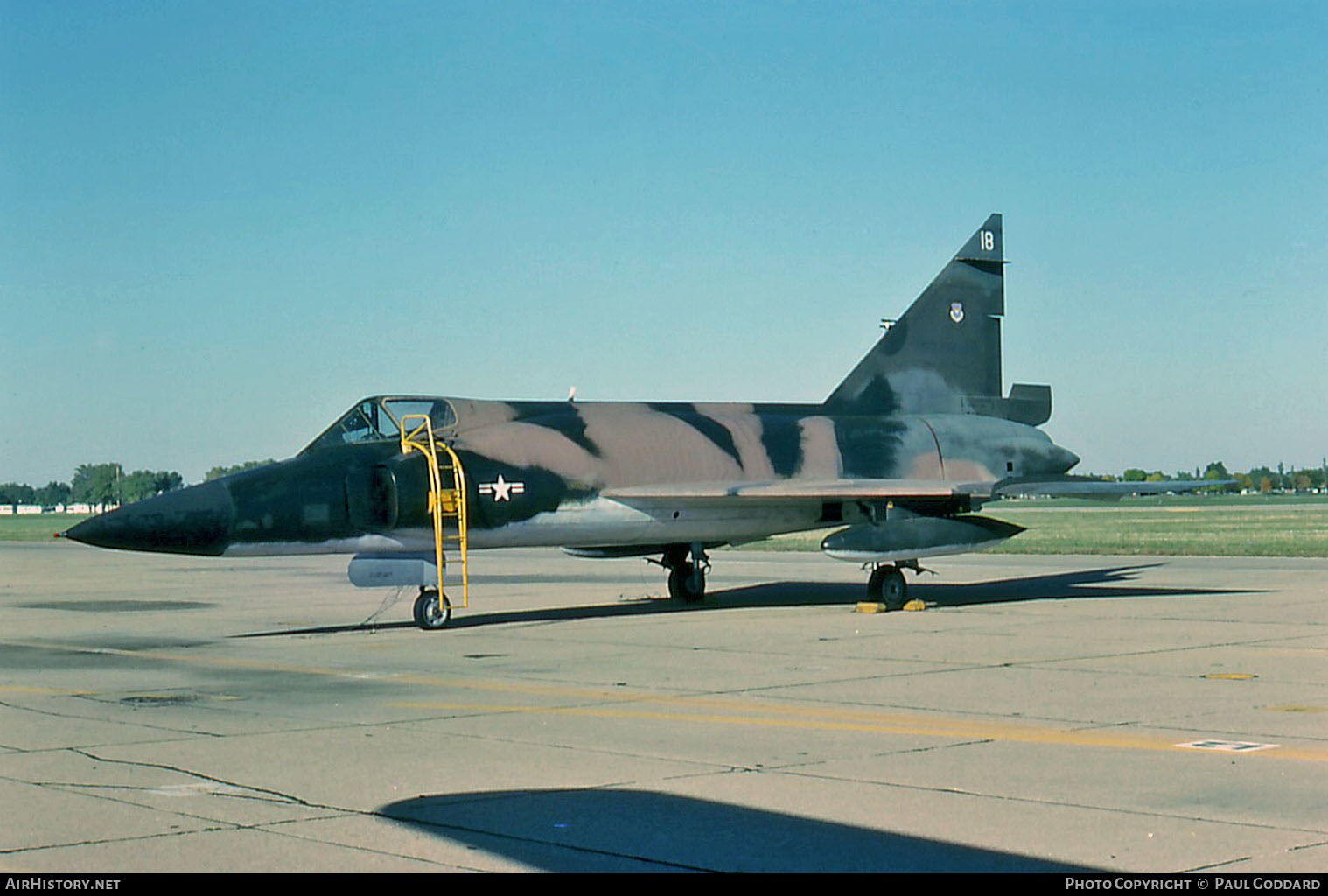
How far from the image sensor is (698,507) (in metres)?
18.9

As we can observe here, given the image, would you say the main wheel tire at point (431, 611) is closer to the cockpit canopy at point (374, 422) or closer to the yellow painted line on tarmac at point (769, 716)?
the cockpit canopy at point (374, 422)

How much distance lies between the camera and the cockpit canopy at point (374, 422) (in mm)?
17062

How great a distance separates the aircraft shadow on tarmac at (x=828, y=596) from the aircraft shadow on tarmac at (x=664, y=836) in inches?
410

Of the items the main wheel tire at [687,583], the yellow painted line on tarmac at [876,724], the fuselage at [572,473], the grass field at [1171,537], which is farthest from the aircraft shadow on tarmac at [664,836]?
the grass field at [1171,537]

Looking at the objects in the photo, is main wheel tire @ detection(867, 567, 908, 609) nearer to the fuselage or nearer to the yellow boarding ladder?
the fuselage

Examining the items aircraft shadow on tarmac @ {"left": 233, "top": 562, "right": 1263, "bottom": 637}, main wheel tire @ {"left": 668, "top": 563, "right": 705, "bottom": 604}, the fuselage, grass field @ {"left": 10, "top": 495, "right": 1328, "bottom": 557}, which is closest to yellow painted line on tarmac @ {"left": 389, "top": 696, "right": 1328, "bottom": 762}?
the fuselage

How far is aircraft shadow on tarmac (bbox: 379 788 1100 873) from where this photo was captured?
5.88 m

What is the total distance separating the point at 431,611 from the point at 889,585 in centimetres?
582

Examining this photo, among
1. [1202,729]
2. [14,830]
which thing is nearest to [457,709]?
[14,830]

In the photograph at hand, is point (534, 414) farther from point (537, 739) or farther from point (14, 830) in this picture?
point (14, 830)

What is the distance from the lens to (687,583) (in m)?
20.6

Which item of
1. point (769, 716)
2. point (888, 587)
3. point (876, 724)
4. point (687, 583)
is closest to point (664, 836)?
point (876, 724)

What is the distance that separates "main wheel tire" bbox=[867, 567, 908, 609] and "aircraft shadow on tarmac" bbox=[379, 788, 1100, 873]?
11.9m

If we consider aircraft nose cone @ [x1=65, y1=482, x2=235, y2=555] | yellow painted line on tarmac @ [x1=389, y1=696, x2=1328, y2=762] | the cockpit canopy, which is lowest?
yellow painted line on tarmac @ [x1=389, y1=696, x2=1328, y2=762]
